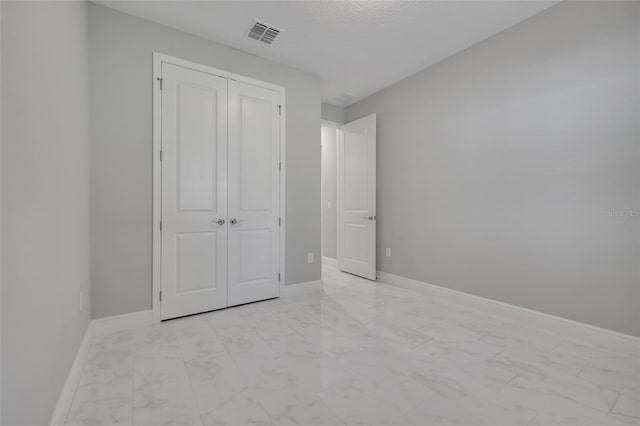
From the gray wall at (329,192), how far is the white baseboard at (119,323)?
131 inches

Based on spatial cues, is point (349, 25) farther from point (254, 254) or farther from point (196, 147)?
point (254, 254)

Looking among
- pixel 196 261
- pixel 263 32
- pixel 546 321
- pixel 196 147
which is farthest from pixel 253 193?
pixel 546 321

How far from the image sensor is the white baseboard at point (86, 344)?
4.67 feet

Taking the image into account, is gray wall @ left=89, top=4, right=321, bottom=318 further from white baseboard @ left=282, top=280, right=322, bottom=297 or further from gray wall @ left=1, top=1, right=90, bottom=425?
white baseboard @ left=282, top=280, right=322, bottom=297

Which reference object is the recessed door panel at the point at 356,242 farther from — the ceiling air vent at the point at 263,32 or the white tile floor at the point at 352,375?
the ceiling air vent at the point at 263,32

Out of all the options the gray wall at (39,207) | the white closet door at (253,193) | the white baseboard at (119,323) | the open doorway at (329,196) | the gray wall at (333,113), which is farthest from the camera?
the open doorway at (329,196)

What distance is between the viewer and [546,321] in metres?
2.55

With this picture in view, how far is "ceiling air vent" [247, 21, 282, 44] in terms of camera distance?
8.93ft

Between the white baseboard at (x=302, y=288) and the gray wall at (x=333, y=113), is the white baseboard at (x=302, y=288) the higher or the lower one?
the lower one

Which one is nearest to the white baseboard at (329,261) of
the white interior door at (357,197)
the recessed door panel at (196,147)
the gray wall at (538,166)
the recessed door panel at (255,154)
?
the white interior door at (357,197)

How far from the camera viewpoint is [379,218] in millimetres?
4355

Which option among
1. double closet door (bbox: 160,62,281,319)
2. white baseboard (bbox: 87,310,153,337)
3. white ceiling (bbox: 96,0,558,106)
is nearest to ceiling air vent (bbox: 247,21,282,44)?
white ceiling (bbox: 96,0,558,106)

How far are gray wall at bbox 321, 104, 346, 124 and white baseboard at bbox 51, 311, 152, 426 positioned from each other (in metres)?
3.69

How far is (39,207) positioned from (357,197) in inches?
146
